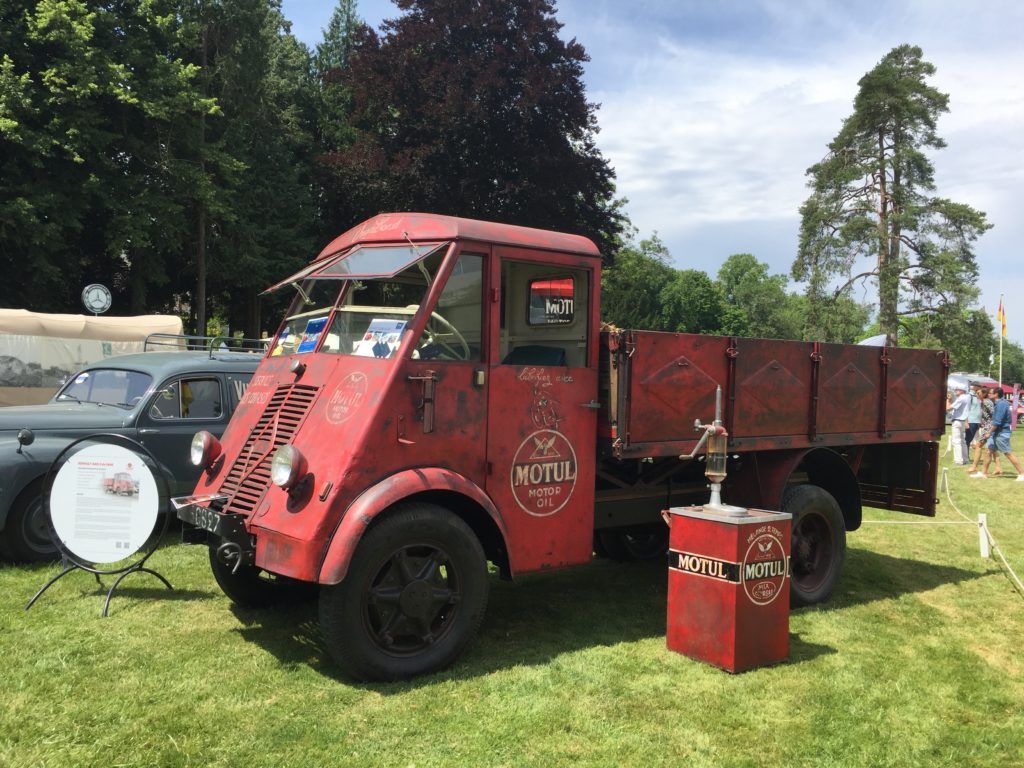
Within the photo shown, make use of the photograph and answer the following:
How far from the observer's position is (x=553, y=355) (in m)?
5.30

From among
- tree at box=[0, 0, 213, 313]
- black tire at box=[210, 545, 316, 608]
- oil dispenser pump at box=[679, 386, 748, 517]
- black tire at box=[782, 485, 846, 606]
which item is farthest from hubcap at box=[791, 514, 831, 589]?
tree at box=[0, 0, 213, 313]

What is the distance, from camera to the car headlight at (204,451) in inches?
199

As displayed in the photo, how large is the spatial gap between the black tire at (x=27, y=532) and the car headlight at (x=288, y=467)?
353 cm

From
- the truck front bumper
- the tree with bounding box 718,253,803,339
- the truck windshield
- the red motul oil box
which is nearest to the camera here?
the truck front bumper

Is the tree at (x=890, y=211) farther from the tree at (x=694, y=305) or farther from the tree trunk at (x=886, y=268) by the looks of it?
the tree at (x=694, y=305)

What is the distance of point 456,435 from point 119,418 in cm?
438

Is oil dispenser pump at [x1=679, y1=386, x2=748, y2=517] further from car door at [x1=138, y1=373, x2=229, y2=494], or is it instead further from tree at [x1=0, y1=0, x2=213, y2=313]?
tree at [x1=0, y1=0, x2=213, y2=313]

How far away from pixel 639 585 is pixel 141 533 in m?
3.93

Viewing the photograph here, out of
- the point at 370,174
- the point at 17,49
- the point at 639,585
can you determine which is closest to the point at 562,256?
the point at 639,585

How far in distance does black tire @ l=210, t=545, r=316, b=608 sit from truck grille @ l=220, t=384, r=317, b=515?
0.81 metres

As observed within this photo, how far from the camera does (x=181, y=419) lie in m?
7.63

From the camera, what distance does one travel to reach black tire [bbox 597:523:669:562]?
743cm

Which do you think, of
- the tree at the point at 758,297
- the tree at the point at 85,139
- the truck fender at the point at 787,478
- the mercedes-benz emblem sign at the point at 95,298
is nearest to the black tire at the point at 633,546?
the truck fender at the point at 787,478

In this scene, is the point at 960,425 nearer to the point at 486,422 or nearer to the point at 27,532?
the point at 486,422
